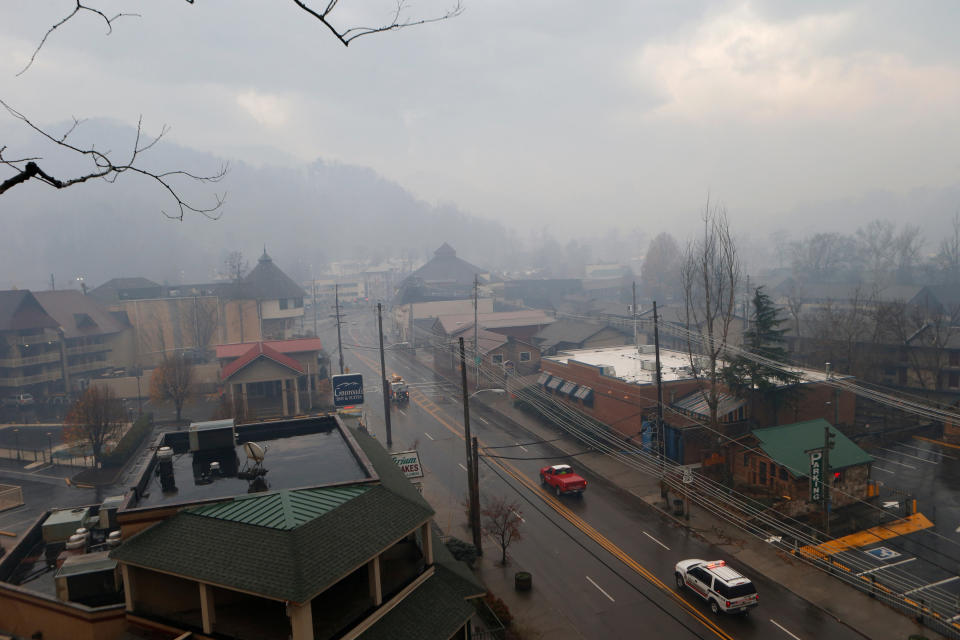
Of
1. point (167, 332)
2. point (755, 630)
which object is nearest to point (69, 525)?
point (755, 630)

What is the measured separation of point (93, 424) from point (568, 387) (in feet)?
102

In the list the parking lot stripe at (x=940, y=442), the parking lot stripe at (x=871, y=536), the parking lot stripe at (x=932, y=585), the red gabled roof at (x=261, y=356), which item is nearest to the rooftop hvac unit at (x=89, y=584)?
the parking lot stripe at (x=871, y=536)

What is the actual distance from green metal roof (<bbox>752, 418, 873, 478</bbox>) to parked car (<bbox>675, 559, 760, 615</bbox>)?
892cm

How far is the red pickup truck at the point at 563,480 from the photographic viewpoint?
1160 inches

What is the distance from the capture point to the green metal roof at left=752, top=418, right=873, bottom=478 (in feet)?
87.9

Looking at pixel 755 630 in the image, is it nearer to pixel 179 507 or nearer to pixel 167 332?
pixel 179 507

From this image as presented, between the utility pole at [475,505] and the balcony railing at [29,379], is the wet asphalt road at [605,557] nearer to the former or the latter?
the utility pole at [475,505]

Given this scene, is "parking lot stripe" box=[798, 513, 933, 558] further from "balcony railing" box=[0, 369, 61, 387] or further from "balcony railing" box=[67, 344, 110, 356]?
"balcony railing" box=[67, 344, 110, 356]

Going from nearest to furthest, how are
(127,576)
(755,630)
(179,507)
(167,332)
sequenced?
(127,576), (179,507), (755,630), (167,332)

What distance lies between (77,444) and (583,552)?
33.6m

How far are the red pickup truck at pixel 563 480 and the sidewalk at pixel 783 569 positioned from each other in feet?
8.93

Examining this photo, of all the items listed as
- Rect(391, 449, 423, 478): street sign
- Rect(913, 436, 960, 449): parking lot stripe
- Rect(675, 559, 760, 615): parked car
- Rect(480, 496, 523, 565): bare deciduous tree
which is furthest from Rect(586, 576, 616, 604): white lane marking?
Rect(913, 436, 960, 449): parking lot stripe

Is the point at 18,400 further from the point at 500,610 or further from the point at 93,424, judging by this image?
the point at 500,610

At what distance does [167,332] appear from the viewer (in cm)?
Result: 7244
